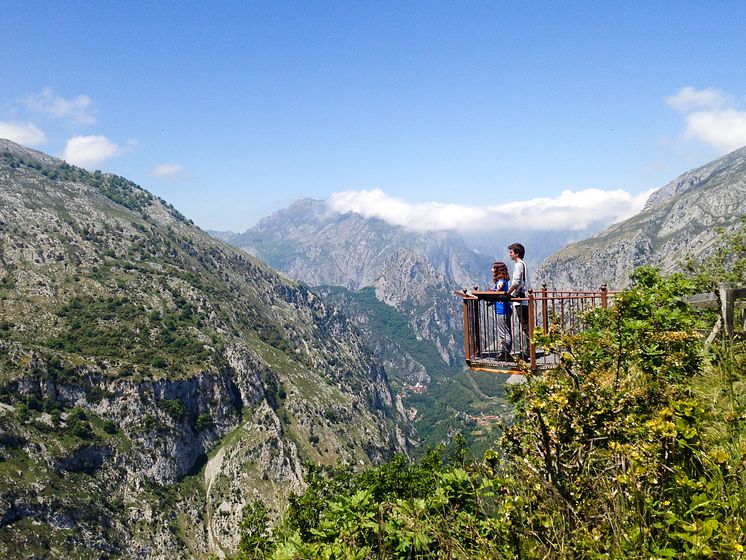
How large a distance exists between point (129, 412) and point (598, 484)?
501ft

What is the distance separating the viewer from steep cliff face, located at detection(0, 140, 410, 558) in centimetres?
10588

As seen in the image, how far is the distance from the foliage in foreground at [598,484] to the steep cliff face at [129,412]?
116 meters

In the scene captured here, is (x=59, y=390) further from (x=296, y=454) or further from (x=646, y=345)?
(x=646, y=345)

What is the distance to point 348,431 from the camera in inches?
7239

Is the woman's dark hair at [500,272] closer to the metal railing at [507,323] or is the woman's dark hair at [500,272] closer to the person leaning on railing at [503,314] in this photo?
the person leaning on railing at [503,314]

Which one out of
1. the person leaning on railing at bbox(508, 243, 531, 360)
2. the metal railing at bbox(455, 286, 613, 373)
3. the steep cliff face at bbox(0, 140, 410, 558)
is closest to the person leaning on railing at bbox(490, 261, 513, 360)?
the metal railing at bbox(455, 286, 613, 373)

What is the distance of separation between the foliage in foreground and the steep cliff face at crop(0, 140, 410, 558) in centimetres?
11573

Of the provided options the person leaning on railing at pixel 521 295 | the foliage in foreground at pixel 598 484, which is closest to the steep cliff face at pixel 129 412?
the person leaning on railing at pixel 521 295

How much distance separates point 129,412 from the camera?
443ft

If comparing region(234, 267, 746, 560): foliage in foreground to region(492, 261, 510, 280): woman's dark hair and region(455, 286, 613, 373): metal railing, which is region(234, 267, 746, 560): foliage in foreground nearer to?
region(455, 286, 613, 373): metal railing

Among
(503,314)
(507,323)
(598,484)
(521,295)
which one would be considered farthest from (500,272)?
(598,484)

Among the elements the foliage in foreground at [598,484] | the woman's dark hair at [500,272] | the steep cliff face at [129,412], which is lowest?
the steep cliff face at [129,412]

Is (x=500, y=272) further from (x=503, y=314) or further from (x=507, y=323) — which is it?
(x=507, y=323)

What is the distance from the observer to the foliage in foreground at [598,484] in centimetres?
348
